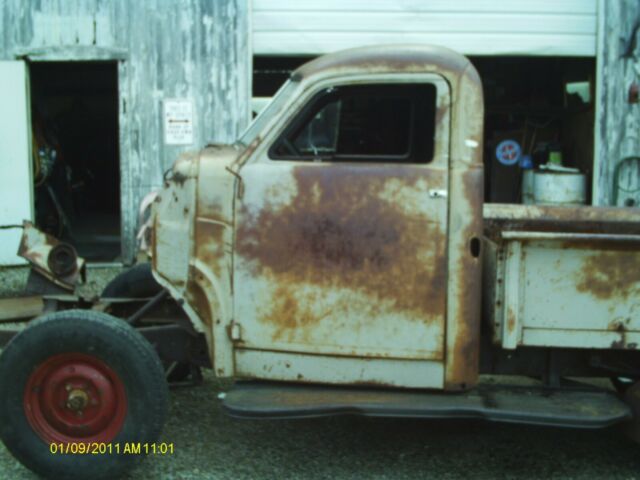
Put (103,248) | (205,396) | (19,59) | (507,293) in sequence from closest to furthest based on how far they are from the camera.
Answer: (507,293)
(205,396)
(19,59)
(103,248)

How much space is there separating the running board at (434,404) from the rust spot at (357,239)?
0.41m

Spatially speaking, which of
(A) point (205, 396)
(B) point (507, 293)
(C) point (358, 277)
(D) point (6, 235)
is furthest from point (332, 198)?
(D) point (6, 235)

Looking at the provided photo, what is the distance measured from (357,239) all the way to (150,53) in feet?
21.6

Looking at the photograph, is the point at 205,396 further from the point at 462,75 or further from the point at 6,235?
the point at 6,235

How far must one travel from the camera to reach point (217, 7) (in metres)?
10.1

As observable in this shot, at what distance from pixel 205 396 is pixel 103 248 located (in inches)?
281

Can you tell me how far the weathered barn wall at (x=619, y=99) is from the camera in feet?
33.2

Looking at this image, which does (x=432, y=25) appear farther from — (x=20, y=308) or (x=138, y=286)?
(x=20, y=308)

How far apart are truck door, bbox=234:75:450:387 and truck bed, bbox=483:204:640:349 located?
0.32 meters

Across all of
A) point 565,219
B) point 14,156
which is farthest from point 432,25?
point 565,219

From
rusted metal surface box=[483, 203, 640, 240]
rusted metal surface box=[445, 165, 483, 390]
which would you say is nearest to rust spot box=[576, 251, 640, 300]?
rusted metal surface box=[445, 165, 483, 390]

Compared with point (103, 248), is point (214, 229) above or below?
above

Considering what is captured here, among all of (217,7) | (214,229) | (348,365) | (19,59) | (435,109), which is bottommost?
(348,365)

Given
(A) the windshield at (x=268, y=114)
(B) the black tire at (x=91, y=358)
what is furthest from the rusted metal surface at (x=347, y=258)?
(B) the black tire at (x=91, y=358)
